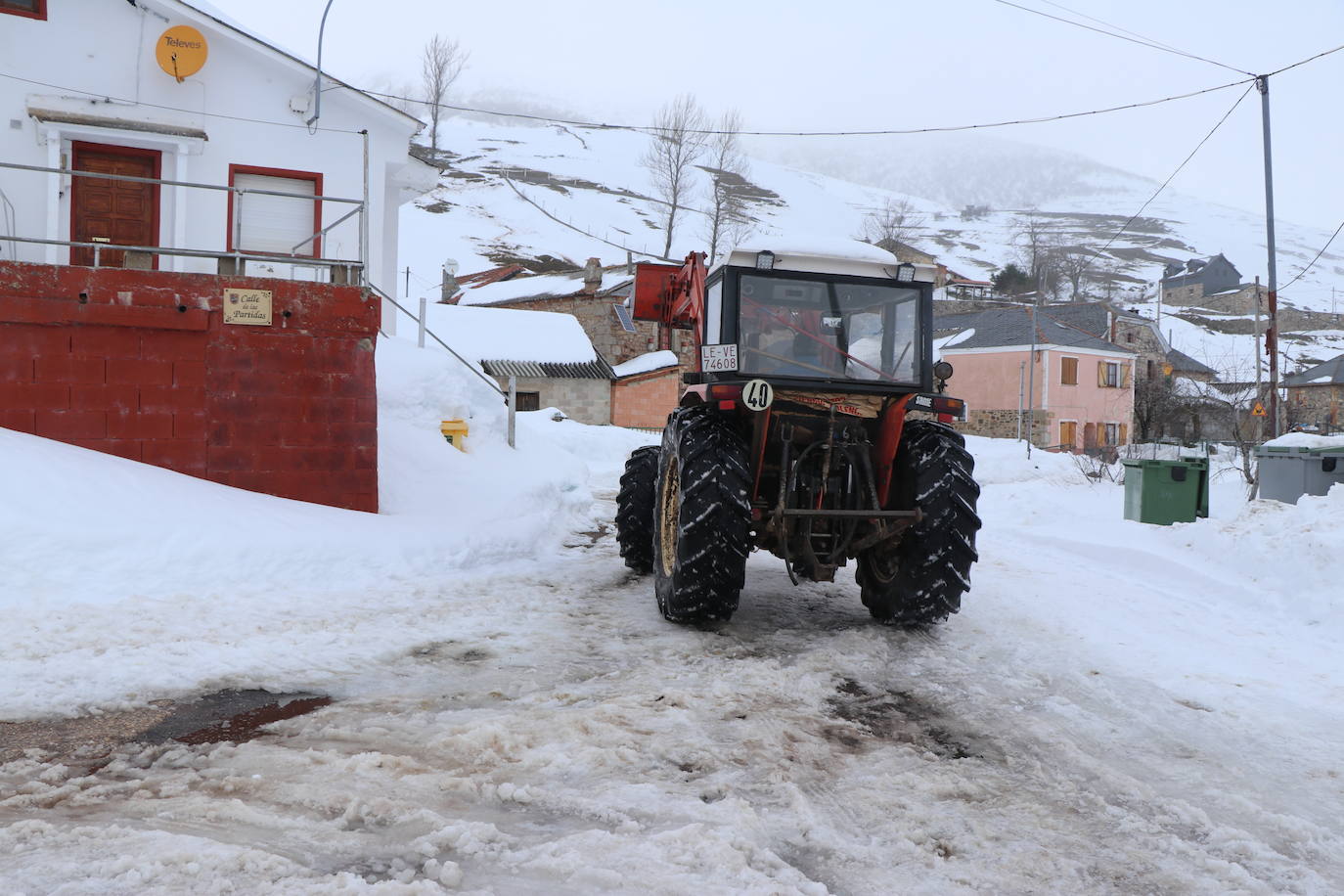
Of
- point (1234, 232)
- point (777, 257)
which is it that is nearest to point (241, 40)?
point (777, 257)

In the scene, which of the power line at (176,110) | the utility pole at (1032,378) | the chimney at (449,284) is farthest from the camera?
the chimney at (449,284)

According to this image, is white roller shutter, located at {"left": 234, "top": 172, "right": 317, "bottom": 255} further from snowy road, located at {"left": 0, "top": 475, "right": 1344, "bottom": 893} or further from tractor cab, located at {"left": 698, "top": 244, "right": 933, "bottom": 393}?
snowy road, located at {"left": 0, "top": 475, "right": 1344, "bottom": 893}

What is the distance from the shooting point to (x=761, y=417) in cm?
586

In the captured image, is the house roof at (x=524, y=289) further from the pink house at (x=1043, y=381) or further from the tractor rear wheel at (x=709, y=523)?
the tractor rear wheel at (x=709, y=523)

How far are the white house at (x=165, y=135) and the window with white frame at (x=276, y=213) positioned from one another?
0.06 feet

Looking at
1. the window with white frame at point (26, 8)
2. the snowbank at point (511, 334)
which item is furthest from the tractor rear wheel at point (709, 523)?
the snowbank at point (511, 334)

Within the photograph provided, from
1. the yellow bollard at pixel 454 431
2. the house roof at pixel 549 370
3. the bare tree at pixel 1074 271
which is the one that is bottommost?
the yellow bollard at pixel 454 431

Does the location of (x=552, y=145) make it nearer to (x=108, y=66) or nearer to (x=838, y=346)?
(x=108, y=66)

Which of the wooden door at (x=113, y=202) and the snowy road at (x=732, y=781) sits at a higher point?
the wooden door at (x=113, y=202)

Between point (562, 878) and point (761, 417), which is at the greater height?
point (761, 417)

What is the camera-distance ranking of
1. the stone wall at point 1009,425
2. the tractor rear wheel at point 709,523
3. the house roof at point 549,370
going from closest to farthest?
the tractor rear wheel at point 709,523 < the house roof at point 549,370 < the stone wall at point 1009,425

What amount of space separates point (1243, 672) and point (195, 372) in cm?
815

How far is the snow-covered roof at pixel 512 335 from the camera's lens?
120ft

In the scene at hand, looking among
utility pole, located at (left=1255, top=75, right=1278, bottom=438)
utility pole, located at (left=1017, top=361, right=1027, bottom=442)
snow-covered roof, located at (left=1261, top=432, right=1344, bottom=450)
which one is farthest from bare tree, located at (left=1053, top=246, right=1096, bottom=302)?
snow-covered roof, located at (left=1261, top=432, right=1344, bottom=450)
